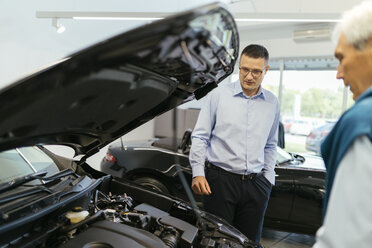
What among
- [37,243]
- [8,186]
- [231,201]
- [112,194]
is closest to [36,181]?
[8,186]

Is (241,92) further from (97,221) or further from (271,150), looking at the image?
(97,221)

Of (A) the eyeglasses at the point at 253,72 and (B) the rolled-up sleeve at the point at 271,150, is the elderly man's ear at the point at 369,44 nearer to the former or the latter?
(A) the eyeglasses at the point at 253,72

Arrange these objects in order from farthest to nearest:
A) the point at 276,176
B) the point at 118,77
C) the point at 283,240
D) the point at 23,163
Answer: the point at 283,240 < the point at 276,176 < the point at 23,163 < the point at 118,77

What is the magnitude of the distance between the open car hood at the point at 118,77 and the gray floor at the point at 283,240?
2.48 m

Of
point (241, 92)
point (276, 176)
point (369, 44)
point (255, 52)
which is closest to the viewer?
point (369, 44)

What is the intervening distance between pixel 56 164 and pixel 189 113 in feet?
19.1

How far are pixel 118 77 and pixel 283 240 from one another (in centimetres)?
308

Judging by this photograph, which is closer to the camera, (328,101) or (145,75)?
(145,75)

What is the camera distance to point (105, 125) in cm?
143

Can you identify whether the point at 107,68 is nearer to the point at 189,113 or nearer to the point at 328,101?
the point at 189,113

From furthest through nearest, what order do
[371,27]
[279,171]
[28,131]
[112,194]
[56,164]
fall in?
1. [279,171]
2. [112,194]
3. [56,164]
4. [28,131]
5. [371,27]

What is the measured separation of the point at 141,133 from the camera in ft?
25.4

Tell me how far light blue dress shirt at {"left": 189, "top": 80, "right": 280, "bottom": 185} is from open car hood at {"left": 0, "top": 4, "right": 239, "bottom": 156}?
2.29ft

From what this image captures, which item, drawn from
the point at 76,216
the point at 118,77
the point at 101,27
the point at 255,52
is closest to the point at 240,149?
the point at 255,52
